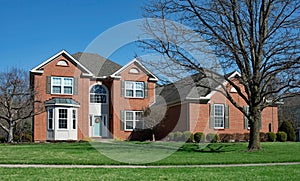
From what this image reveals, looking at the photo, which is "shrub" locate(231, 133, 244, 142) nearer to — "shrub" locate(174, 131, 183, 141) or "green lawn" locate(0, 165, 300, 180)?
"shrub" locate(174, 131, 183, 141)

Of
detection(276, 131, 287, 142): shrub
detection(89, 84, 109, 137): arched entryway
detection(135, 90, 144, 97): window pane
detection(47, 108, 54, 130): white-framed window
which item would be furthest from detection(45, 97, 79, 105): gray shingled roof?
detection(276, 131, 287, 142): shrub

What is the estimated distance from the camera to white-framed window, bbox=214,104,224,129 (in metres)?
33.0

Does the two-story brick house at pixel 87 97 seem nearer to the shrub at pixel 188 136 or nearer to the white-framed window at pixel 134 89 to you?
the white-framed window at pixel 134 89

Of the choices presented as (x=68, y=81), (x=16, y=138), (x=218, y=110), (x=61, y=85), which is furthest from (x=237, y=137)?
(x=16, y=138)

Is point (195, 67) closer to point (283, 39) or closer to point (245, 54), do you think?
point (245, 54)

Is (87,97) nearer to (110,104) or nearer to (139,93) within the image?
(110,104)

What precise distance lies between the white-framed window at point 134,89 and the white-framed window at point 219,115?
6.53m

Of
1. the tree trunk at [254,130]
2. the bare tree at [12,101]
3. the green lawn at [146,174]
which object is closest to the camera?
the green lawn at [146,174]

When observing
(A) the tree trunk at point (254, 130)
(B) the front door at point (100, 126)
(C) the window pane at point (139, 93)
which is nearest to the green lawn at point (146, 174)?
(A) the tree trunk at point (254, 130)

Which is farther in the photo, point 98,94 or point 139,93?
point 139,93

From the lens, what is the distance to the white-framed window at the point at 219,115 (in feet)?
108

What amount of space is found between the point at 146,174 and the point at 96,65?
26.2 meters

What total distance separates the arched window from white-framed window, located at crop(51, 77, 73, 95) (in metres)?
2.30

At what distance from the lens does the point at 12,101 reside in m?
31.4
